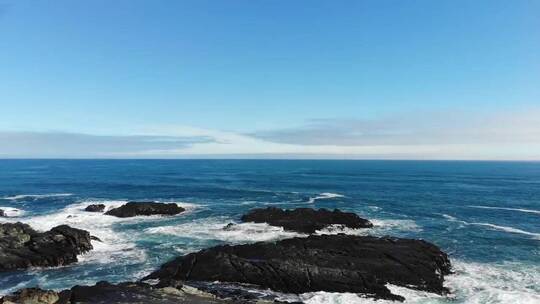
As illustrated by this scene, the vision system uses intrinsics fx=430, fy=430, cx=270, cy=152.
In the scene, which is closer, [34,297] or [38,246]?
[34,297]

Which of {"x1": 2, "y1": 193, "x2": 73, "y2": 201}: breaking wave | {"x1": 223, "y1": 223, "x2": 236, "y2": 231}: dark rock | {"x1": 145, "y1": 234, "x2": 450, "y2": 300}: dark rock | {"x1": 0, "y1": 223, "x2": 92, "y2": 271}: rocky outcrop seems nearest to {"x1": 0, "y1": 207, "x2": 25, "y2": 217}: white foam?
{"x1": 2, "y1": 193, "x2": 73, "y2": 201}: breaking wave

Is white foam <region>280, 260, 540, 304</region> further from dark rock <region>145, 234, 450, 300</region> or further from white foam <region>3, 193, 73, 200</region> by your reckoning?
white foam <region>3, 193, 73, 200</region>

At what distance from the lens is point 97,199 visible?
89000mm

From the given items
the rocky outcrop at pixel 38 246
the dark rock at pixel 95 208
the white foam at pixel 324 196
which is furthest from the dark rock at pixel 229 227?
the white foam at pixel 324 196

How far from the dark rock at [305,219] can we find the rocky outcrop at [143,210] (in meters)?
14.0

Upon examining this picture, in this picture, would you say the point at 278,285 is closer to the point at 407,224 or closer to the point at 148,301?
the point at 148,301

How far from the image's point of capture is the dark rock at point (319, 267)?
112 ft

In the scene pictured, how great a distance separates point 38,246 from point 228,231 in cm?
2171

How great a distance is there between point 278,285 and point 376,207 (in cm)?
4753

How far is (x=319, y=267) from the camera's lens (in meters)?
35.8

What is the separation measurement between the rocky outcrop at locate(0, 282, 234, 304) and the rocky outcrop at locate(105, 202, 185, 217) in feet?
132

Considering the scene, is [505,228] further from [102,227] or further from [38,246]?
[38,246]

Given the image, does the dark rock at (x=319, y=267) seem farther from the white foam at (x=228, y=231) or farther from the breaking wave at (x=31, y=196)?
the breaking wave at (x=31, y=196)

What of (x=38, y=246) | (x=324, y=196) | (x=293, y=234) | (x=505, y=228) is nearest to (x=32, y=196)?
(x=38, y=246)
